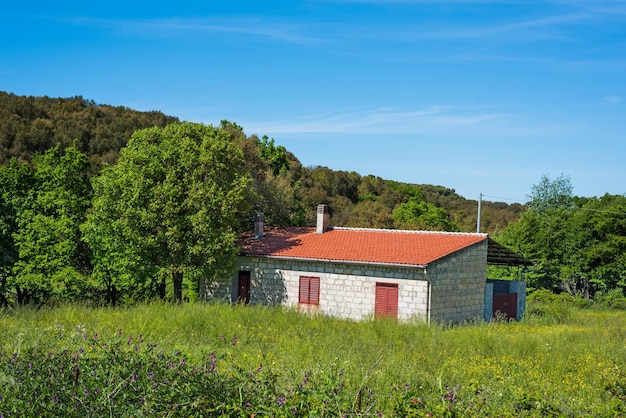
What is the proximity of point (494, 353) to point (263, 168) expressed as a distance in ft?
88.7

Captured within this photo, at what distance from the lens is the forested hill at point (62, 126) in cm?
5325

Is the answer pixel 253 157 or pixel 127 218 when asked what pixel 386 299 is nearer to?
pixel 127 218

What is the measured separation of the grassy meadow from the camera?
23.7 ft

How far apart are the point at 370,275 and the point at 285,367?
15.8m

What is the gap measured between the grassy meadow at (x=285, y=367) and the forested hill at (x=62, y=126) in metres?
35.4

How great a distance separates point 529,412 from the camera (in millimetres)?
7496

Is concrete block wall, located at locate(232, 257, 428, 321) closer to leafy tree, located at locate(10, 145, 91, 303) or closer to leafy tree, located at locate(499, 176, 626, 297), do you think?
leafy tree, located at locate(10, 145, 91, 303)

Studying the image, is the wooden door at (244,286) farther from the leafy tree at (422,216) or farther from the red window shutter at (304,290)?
the leafy tree at (422,216)

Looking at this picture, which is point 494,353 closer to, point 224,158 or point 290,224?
point 224,158

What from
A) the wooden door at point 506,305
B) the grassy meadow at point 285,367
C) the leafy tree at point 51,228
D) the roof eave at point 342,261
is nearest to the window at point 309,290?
the roof eave at point 342,261

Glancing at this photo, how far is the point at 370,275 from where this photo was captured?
26328mm

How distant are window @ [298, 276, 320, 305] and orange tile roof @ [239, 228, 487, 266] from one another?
3.34 ft

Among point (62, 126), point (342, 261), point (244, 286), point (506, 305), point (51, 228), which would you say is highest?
point (62, 126)

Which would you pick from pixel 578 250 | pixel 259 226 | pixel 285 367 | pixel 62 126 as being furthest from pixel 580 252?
pixel 62 126
